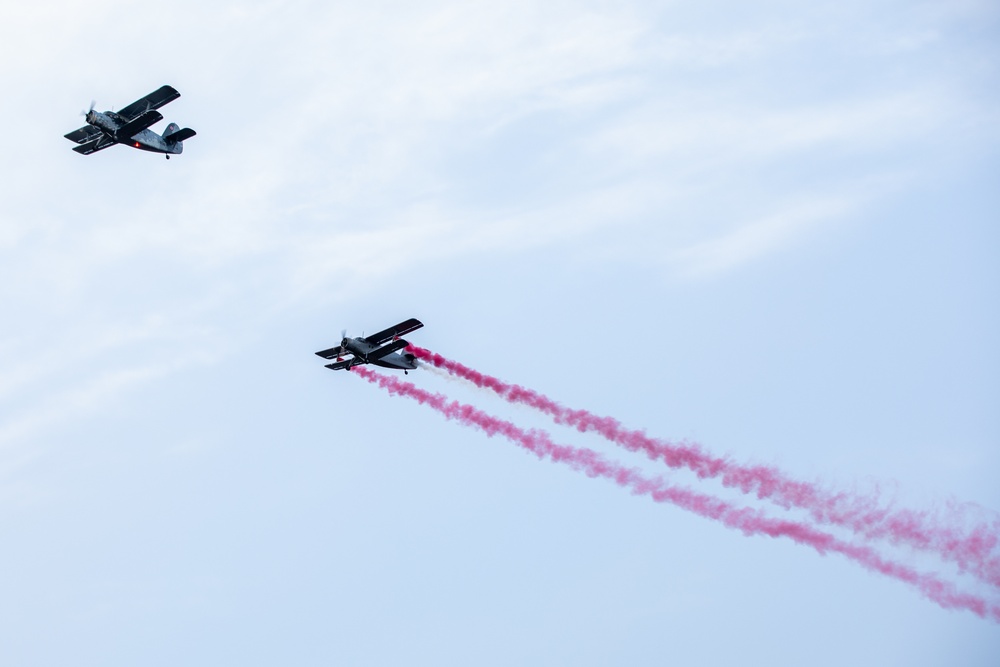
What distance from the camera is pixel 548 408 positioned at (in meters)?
72.6

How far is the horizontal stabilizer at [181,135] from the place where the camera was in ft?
237

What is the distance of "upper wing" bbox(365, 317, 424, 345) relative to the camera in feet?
233

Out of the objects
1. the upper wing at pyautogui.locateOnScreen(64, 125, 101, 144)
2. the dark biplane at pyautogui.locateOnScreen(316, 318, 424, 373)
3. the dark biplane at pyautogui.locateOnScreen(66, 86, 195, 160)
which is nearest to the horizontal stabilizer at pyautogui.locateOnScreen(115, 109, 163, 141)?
the dark biplane at pyautogui.locateOnScreen(66, 86, 195, 160)

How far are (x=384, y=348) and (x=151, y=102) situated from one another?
18721 mm

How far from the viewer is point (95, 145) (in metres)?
72.5

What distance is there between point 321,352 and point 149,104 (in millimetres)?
18105

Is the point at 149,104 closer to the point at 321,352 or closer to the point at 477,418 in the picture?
the point at 321,352

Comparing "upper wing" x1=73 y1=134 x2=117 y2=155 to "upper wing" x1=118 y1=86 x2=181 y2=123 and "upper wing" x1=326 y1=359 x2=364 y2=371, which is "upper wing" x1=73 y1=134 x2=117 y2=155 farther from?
"upper wing" x1=326 y1=359 x2=364 y2=371

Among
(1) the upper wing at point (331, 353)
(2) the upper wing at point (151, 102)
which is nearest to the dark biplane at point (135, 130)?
(2) the upper wing at point (151, 102)

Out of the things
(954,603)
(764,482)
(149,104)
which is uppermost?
(149,104)

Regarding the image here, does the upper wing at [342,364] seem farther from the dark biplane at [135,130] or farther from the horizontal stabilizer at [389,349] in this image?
the dark biplane at [135,130]

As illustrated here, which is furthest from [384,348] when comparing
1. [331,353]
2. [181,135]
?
[181,135]

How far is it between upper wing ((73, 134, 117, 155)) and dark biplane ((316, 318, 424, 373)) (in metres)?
17.2

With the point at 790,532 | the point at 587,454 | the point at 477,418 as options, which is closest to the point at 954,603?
the point at 790,532
